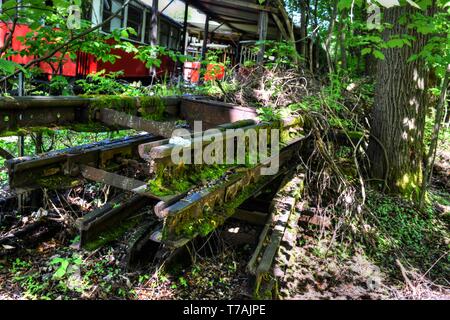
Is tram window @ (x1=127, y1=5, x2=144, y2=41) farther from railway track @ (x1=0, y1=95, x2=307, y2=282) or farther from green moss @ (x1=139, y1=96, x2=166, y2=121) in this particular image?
railway track @ (x1=0, y1=95, x2=307, y2=282)

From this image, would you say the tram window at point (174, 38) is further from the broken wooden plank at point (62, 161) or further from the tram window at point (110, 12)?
the broken wooden plank at point (62, 161)

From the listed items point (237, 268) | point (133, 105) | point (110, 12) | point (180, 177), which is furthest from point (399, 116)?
point (110, 12)

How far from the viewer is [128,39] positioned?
37.2 ft

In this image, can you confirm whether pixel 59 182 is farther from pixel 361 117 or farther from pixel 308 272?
pixel 361 117

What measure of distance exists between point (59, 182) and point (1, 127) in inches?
29.1

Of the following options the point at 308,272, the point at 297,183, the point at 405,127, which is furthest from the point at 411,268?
the point at 405,127

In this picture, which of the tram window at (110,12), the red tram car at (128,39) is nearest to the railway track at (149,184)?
the red tram car at (128,39)

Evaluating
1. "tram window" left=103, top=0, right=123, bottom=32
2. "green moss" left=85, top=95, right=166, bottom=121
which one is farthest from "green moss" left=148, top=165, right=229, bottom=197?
"tram window" left=103, top=0, right=123, bottom=32

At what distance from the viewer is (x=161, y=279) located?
326cm

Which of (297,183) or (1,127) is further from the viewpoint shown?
(297,183)

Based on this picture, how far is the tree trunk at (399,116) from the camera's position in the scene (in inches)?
217

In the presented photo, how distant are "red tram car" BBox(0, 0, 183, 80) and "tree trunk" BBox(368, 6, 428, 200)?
4.59 meters

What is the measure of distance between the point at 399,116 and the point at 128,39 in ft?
27.8

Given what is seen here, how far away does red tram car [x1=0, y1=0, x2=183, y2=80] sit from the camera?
8.83 m
